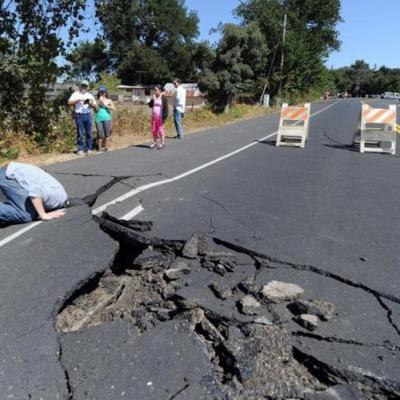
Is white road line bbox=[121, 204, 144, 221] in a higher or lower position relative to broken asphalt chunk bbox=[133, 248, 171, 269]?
lower

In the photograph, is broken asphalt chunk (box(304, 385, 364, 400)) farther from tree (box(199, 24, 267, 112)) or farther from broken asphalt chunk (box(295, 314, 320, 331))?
tree (box(199, 24, 267, 112))

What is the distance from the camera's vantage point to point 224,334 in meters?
3.31

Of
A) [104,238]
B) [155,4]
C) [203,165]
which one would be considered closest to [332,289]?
[104,238]

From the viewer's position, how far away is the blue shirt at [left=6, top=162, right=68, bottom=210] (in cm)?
528

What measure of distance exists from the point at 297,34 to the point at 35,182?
49055mm

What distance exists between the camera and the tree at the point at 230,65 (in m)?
31.5

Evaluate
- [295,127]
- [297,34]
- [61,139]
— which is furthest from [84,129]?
[297,34]

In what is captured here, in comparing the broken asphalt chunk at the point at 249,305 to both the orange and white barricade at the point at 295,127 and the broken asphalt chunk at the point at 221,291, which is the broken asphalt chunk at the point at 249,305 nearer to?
the broken asphalt chunk at the point at 221,291

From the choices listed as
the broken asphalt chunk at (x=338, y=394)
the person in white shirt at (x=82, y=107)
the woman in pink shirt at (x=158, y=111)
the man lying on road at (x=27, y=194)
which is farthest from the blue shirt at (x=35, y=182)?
the woman in pink shirt at (x=158, y=111)

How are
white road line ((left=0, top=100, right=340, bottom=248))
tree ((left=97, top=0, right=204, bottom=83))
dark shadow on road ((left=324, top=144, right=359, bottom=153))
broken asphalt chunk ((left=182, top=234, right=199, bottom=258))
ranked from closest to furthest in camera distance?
broken asphalt chunk ((left=182, top=234, right=199, bottom=258)) → white road line ((left=0, top=100, right=340, bottom=248)) → dark shadow on road ((left=324, top=144, right=359, bottom=153)) → tree ((left=97, top=0, right=204, bottom=83))

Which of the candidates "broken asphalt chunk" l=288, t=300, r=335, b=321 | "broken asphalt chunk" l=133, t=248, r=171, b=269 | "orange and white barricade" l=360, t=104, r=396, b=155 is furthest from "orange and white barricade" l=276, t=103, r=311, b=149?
"broken asphalt chunk" l=288, t=300, r=335, b=321

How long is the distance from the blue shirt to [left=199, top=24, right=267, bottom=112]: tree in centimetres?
2672

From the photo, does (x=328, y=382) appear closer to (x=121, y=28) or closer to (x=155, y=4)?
(x=121, y=28)

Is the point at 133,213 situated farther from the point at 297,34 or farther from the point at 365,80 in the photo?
the point at 365,80
